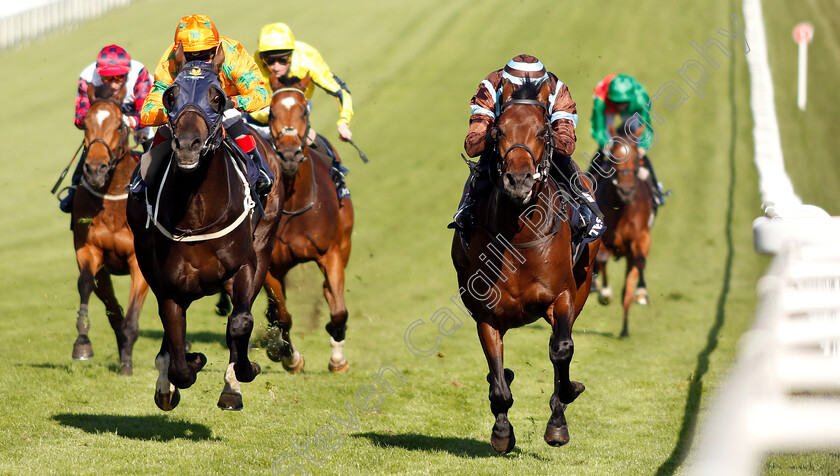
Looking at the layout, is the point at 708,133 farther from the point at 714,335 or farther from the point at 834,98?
the point at 714,335

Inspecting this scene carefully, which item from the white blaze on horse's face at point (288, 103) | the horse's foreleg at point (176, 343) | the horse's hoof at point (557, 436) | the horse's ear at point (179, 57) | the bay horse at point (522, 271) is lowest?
the horse's hoof at point (557, 436)

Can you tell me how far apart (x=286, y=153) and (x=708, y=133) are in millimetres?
21167

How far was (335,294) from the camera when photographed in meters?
9.54

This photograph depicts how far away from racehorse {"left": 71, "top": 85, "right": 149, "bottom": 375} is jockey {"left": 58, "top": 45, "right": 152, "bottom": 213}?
5.3 inches

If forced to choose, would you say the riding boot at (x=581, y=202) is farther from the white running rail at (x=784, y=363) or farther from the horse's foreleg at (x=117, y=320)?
the horse's foreleg at (x=117, y=320)

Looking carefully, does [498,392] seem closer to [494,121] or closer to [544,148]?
[544,148]

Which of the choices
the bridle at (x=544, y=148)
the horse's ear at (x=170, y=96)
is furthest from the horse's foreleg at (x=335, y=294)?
the bridle at (x=544, y=148)

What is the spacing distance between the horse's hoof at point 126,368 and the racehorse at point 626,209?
6.37m

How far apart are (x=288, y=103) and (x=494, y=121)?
2.72 meters

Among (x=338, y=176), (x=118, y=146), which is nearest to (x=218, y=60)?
(x=118, y=146)

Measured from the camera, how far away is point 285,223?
9211 millimetres

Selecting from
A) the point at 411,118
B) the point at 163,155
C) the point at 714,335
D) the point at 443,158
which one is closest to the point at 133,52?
the point at 411,118

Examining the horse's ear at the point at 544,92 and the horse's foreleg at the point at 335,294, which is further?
the horse's foreleg at the point at 335,294

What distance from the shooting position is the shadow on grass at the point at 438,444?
6891 mm
